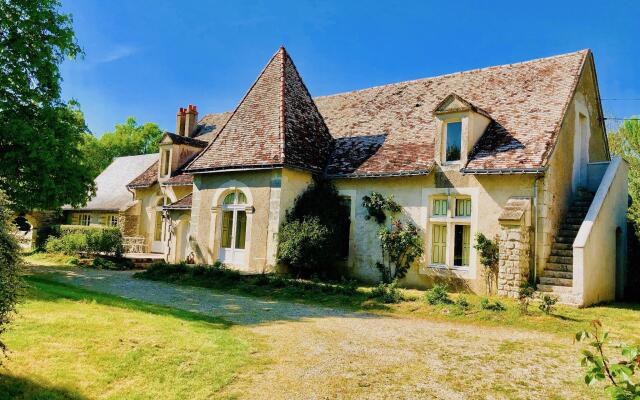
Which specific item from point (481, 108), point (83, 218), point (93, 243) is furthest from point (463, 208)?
point (83, 218)

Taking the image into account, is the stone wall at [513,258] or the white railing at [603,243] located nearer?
the white railing at [603,243]

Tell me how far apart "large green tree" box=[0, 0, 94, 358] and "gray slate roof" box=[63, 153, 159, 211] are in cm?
946

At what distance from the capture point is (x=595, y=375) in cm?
251

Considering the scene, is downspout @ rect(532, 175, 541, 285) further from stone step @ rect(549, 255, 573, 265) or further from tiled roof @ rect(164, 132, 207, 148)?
tiled roof @ rect(164, 132, 207, 148)

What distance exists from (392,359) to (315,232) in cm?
790

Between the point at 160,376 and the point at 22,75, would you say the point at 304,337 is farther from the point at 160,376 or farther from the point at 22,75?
the point at 22,75

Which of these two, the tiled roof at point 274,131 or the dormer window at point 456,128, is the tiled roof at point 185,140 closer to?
the tiled roof at point 274,131

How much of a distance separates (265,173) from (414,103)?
656 cm

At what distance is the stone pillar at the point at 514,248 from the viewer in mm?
11852

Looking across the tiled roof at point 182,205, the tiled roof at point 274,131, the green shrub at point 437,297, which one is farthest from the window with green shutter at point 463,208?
the tiled roof at point 182,205

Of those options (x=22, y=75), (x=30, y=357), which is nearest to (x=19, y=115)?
(x=22, y=75)

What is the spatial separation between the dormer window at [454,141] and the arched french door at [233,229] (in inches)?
264

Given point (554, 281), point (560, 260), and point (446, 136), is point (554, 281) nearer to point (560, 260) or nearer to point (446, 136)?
point (560, 260)

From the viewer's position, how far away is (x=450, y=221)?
13844 mm
